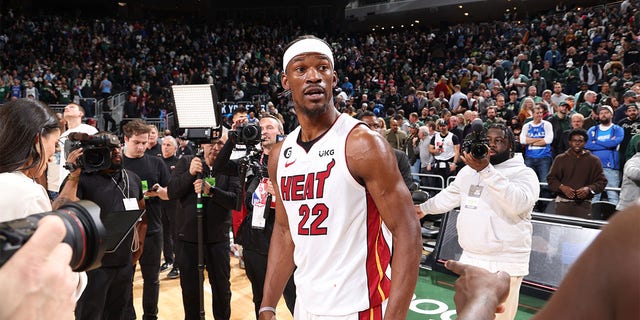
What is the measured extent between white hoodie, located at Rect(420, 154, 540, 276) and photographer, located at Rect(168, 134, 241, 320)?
2.02 meters

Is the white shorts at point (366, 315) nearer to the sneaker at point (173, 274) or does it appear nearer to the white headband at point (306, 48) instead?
the white headband at point (306, 48)

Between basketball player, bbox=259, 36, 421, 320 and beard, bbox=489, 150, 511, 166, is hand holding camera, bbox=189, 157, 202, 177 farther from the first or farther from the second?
beard, bbox=489, 150, 511, 166

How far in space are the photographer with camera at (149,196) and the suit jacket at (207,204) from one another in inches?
12.7

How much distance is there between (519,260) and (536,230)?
2094 millimetres

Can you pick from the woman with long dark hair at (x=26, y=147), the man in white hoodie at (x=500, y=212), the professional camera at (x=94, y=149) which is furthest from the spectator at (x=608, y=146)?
the woman with long dark hair at (x=26, y=147)

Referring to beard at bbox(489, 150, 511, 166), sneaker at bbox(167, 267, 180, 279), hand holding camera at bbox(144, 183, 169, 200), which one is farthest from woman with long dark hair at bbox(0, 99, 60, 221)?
sneaker at bbox(167, 267, 180, 279)

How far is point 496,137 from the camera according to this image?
3896mm

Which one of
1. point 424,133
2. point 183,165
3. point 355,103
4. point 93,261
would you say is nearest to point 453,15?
point 355,103

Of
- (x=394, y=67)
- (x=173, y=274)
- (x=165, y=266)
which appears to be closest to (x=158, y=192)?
(x=173, y=274)

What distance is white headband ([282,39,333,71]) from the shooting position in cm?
262

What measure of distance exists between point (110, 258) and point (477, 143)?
2870mm

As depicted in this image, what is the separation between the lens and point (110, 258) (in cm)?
390

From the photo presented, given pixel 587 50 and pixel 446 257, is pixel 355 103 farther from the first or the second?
pixel 446 257

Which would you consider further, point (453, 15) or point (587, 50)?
point (453, 15)
